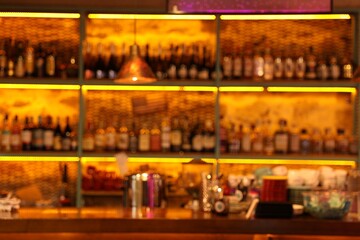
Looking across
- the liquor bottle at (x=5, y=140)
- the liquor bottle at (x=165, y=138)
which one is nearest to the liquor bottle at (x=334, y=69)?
the liquor bottle at (x=165, y=138)

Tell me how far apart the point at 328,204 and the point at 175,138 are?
2866 mm

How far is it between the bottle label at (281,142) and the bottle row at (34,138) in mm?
1698

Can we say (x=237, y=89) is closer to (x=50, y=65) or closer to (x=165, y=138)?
(x=165, y=138)

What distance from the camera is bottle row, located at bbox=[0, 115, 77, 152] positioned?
6262mm

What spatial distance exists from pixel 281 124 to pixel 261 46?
0.71 metres

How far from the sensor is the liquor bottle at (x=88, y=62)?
623 centimetres

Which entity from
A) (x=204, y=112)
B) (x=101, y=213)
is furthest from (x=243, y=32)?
(x=101, y=213)

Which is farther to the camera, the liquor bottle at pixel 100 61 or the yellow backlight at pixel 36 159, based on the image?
the liquor bottle at pixel 100 61

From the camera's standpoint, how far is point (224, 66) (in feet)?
20.7

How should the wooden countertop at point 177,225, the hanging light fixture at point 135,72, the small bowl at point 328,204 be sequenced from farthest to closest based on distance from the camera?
the hanging light fixture at point 135,72
the small bowl at point 328,204
the wooden countertop at point 177,225

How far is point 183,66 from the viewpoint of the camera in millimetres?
6344

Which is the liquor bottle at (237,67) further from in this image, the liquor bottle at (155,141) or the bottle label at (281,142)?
the liquor bottle at (155,141)

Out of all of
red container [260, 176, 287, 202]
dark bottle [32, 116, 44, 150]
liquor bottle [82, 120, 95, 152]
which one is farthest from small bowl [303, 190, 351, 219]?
dark bottle [32, 116, 44, 150]

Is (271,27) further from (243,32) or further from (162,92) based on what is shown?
(162,92)
